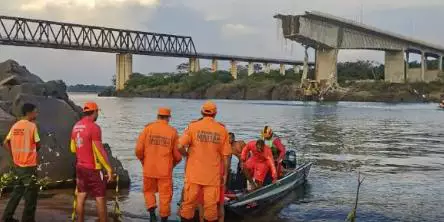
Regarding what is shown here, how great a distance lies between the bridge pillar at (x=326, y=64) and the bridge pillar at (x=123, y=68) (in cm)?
5621

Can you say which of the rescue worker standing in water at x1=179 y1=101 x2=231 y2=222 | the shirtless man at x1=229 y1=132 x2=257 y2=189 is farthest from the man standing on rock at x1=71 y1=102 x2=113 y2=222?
the shirtless man at x1=229 y1=132 x2=257 y2=189

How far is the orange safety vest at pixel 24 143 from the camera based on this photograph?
9156 millimetres

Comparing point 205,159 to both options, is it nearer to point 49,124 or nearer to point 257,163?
point 257,163

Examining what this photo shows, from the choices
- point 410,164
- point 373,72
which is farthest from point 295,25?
point 410,164

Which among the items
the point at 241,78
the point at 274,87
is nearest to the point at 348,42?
the point at 274,87

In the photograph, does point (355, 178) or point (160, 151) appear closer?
point (160, 151)

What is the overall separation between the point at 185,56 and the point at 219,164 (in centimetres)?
16929

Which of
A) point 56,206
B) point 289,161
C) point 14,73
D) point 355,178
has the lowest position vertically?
point 355,178

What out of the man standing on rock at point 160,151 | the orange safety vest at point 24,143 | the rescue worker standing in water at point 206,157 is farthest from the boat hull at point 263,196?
the orange safety vest at point 24,143

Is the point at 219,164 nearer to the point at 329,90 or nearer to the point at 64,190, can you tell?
the point at 64,190

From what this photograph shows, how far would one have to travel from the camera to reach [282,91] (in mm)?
151750

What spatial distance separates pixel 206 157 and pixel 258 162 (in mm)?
4353

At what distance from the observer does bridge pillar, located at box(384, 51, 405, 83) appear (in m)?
142

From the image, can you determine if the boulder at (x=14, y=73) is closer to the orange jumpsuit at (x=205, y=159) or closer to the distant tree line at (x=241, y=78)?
the orange jumpsuit at (x=205, y=159)
